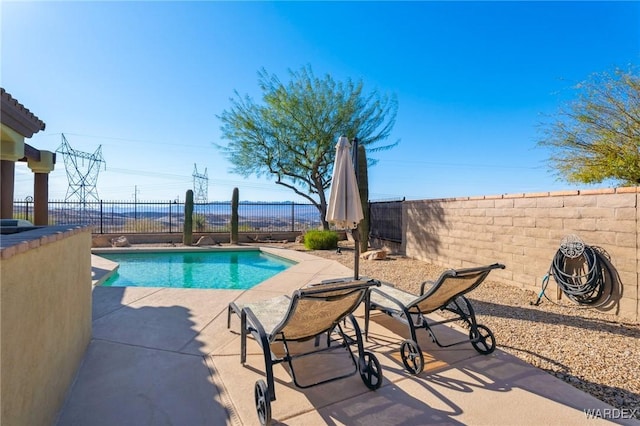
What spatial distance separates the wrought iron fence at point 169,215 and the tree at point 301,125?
168 cm

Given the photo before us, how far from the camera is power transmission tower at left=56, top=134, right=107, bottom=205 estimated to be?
19156 mm

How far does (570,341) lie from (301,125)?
11.3 metres

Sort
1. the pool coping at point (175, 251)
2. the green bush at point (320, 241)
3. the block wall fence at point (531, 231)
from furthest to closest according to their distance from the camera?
the green bush at point (320, 241), the pool coping at point (175, 251), the block wall fence at point (531, 231)

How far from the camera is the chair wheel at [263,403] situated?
73.8 inches

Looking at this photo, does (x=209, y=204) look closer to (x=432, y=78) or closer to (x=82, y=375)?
(x=432, y=78)

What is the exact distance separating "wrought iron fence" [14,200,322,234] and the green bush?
387cm

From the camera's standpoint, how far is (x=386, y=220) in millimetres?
11375

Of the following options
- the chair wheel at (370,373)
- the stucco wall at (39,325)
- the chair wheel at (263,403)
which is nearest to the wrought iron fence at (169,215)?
the stucco wall at (39,325)

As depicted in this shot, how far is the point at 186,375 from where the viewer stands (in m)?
2.58

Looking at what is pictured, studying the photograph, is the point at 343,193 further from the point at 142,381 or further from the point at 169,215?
the point at 169,215

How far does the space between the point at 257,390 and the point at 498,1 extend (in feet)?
30.8

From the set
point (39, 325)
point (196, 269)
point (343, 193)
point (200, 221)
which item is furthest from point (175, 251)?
point (39, 325)

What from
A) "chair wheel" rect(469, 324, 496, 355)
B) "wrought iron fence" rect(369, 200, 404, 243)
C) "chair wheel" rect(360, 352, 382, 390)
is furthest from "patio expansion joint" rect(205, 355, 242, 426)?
"wrought iron fence" rect(369, 200, 404, 243)

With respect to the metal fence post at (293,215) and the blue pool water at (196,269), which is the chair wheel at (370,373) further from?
the metal fence post at (293,215)
